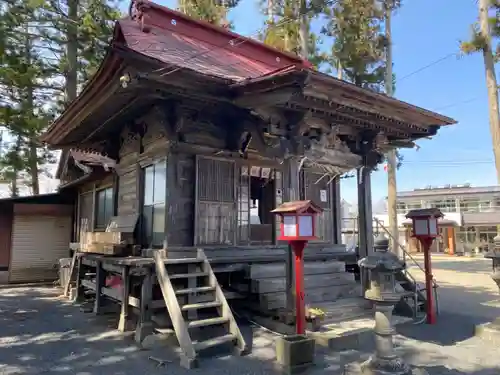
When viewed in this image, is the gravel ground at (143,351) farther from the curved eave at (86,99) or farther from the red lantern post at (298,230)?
the curved eave at (86,99)

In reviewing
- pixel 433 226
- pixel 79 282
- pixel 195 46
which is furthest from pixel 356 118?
pixel 79 282

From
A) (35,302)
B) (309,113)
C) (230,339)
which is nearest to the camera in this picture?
(230,339)

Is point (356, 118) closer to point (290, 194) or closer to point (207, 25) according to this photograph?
point (290, 194)

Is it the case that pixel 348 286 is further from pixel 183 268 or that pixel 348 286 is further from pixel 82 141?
pixel 82 141

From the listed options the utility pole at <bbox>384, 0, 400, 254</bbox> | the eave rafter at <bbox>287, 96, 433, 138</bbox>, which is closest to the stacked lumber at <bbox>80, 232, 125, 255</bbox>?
the eave rafter at <bbox>287, 96, 433, 138</bbox>

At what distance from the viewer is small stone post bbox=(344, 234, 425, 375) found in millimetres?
4016

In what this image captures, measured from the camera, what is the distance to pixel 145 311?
5.71 metres

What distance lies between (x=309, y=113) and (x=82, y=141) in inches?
237

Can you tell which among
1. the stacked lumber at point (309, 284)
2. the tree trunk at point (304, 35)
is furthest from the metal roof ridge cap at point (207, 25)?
the tree trunk at point (304, 35)

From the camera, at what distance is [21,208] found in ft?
41.6

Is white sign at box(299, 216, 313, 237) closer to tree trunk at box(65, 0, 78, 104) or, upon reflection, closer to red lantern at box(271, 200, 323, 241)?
red lantern at box(271, 200, 323, 241)

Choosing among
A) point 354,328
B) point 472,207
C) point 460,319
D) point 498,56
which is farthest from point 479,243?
point 354,328

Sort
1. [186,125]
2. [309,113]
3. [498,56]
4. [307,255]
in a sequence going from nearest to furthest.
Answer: [309,113] < [186,125] < [307,255] < [498,56]

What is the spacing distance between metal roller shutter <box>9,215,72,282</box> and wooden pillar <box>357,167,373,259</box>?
10299 millimetres
